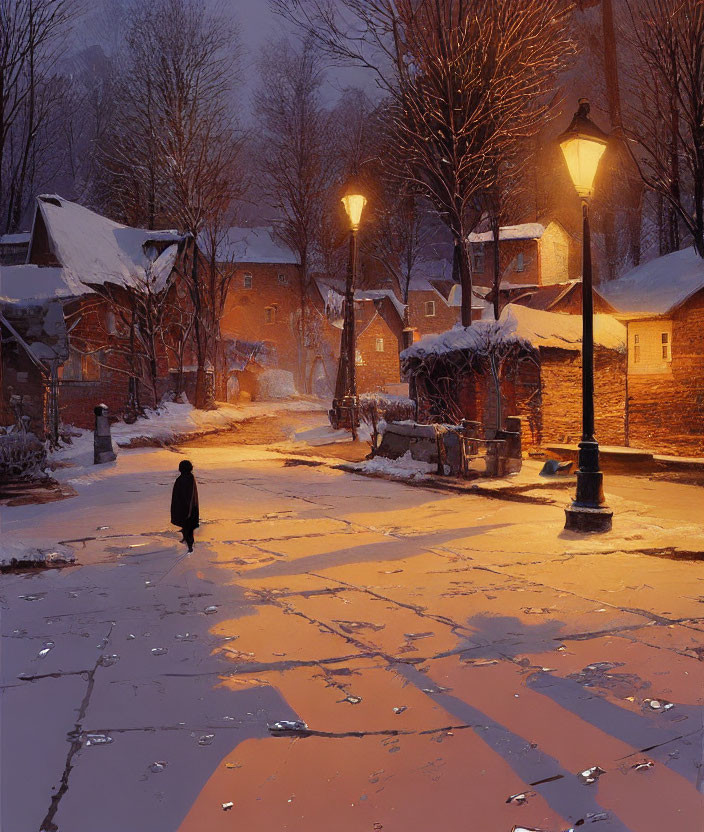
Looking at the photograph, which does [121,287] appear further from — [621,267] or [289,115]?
[621,267]

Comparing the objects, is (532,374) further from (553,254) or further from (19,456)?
(553,254)

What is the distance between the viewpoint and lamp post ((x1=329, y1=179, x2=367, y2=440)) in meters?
17.9

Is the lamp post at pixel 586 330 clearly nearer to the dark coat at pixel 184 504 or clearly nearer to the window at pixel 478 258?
the dark coat at pixel 184 504

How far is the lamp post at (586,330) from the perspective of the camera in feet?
29.5

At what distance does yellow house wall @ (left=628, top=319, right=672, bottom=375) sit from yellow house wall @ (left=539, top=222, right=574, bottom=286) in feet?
58.1

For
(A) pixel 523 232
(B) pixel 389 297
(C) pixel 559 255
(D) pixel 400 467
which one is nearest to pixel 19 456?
(D) pixel 400 467

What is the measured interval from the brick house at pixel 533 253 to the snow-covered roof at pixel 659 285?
1363 centimetres

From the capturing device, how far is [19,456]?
13.4m

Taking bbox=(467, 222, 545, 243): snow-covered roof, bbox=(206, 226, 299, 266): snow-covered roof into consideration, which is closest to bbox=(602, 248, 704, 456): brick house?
bbox=(467, 222, 545, 243): snow-covered roof

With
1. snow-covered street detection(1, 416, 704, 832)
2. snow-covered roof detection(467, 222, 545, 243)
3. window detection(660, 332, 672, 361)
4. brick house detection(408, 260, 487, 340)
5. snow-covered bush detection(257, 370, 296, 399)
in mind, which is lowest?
snow-covered street detection(1, 416, 704, 832)

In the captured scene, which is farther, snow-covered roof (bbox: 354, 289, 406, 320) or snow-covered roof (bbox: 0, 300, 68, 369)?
snow-covered roof (bbox: 354, 289, 406, 320)

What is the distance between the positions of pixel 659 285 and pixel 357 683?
24.4 meters

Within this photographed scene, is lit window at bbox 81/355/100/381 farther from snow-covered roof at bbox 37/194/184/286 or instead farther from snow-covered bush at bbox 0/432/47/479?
snow-covered bush at bbox 0/432/47/479

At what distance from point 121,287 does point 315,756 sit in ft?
98.6
